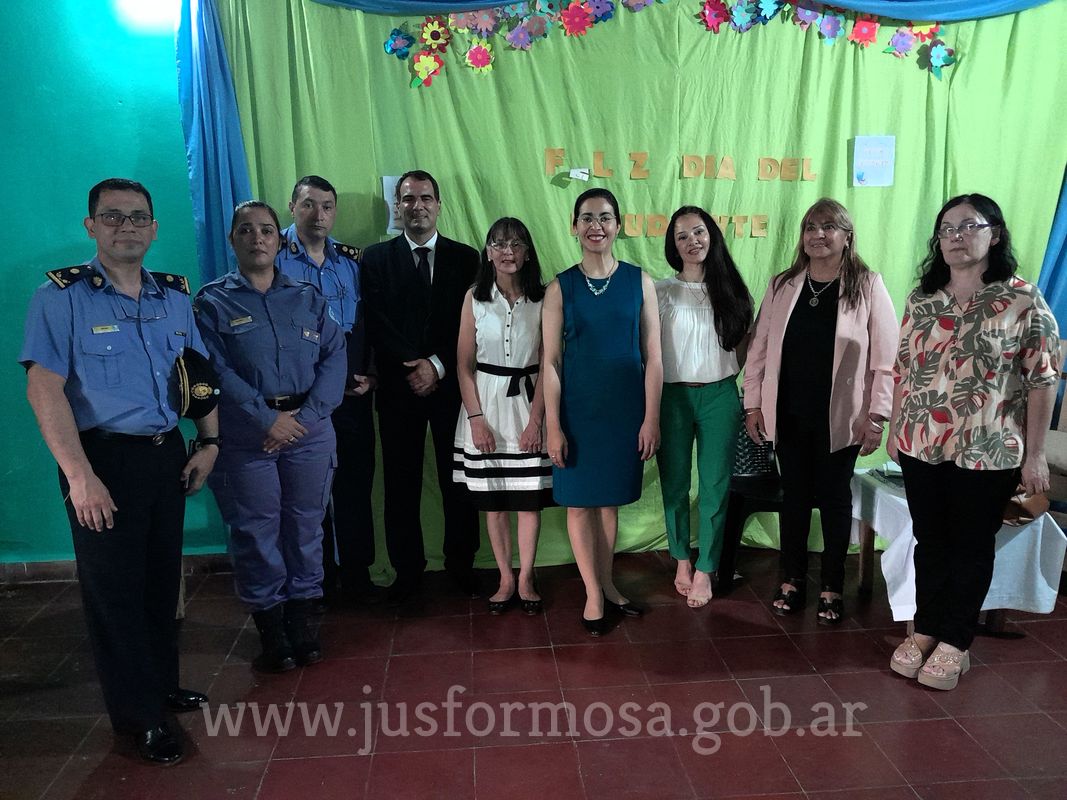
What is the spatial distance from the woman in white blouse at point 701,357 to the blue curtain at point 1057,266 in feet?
5.40

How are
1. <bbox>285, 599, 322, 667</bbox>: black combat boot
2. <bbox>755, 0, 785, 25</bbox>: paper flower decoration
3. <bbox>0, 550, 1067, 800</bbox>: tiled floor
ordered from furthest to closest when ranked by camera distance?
<bbox>755, 0, 785, 25</bbox>: paper flower decoration < <bbox>285, 599, 322, 667</bbox>: black combat boot < <bbox>0, 550, 1067, 800</bbox>: tiled floor

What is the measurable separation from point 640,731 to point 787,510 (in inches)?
45.1

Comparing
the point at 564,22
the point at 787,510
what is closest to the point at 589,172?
the point at 564,22

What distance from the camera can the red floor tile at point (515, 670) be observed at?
2646mm

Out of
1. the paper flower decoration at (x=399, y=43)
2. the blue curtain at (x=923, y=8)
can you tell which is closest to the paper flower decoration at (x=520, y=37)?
the blue curtain at (x=923, y=8)

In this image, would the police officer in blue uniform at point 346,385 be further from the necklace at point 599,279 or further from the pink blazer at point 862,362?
the pink blazer at point 862,362

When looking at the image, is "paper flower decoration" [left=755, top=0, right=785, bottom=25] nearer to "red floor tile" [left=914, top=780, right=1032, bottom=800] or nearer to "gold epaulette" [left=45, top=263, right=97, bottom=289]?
"gold epaulette" [left=45, top=263, right=97, bottom=289]

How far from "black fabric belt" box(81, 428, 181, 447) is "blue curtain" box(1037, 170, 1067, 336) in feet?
12.1

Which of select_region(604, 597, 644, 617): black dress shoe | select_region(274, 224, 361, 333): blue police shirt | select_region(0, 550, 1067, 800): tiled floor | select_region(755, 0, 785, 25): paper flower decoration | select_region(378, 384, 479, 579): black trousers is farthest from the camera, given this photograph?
select_region(755, 0, 785, 25): paper flower decoration

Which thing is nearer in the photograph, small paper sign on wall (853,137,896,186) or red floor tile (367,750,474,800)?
red floor tile (367,750,474,800)

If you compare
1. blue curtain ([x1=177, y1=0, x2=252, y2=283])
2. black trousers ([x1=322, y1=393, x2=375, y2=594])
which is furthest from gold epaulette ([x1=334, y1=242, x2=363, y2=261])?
black trousers ([x1=322, y1=393, x2=375, y2=594])

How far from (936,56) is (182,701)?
3.88 metres

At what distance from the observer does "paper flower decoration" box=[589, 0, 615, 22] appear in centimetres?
344

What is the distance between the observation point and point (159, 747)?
2.28 metres
